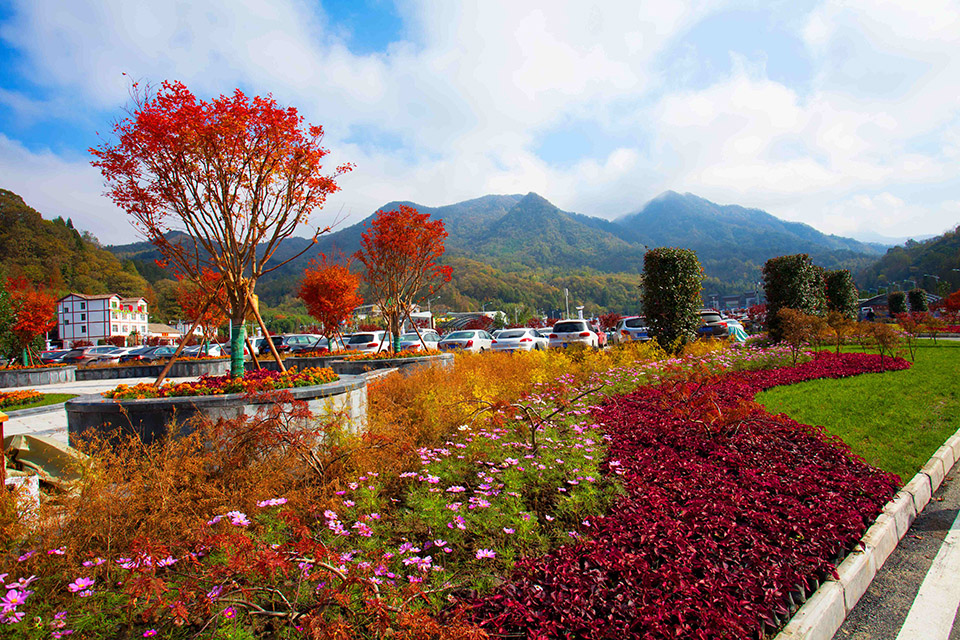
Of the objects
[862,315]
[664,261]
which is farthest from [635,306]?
[664,261]

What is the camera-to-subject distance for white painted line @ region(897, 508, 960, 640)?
102 inches

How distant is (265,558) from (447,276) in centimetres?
1342

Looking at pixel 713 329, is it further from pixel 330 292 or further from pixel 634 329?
pixel 330 292

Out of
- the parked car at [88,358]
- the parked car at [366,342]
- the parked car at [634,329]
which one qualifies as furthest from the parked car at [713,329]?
the parked car at [88,358]

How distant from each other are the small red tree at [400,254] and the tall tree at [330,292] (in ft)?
26.4

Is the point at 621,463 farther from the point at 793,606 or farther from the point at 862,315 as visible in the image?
the point at 862,315

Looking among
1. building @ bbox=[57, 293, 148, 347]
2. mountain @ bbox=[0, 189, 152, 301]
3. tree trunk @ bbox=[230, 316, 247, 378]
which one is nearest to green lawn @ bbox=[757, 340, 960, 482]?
tree trunk @ bbox=[230, 316, 247, 378]

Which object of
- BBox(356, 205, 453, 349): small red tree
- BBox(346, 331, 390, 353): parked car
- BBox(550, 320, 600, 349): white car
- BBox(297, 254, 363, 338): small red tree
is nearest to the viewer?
BBox(356, 205, 453, 349): small red tree

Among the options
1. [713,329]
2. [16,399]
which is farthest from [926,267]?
[16,399]

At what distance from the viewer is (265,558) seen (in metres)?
2.11

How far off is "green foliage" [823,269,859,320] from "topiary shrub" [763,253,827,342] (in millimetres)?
8799

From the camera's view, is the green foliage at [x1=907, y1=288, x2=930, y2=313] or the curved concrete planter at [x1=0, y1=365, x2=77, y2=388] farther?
the green foliage at [x1=907, y1=288, x2=930, y2=313]

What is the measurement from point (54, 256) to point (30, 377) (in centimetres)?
8372

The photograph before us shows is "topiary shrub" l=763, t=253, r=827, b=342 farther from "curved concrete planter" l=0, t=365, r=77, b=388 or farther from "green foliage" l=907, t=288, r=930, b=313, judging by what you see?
"curved concrete planter" l=0, t=365, r=77, b=388
